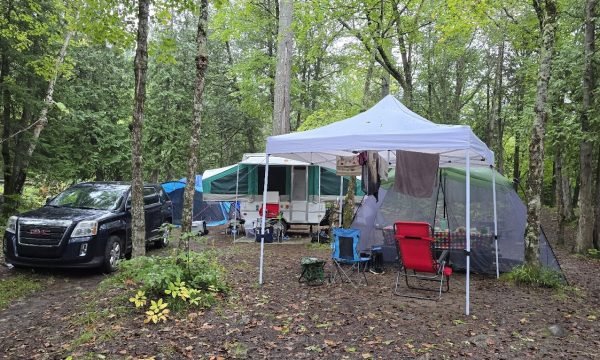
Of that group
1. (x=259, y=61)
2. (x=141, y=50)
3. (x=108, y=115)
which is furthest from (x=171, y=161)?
(x=141, y=50)

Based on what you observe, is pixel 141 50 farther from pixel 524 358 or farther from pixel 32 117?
pixel 32 117

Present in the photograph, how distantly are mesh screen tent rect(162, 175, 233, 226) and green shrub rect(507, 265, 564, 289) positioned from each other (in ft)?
32.2

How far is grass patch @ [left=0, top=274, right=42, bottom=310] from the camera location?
19.6ft

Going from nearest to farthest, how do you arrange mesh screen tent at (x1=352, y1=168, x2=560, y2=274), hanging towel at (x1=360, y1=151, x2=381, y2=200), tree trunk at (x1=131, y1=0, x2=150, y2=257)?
tree trunk at (x1=131, y1=0, x2=150, y2=257), hanging towel at (x1=360, y1=151, x2=381, y2=200), mesh screen tent at (x1=352, y1=168, x2=560, y2=274)

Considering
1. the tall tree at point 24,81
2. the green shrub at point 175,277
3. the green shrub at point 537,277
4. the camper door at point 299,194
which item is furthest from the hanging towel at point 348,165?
the tall tree at point 24,81

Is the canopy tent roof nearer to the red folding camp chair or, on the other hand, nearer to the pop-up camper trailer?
the red folding camp chair

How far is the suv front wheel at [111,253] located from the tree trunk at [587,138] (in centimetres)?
982

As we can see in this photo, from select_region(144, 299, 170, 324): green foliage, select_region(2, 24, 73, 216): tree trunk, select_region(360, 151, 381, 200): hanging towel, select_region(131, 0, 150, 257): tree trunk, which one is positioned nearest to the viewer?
select_region(144, 299, 170, 324): green foliage

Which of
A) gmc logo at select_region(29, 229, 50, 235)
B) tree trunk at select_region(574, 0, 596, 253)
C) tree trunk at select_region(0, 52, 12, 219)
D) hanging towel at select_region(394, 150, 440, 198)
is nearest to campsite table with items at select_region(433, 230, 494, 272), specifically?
hanging towel at select_region(394, 150, 440, 198)

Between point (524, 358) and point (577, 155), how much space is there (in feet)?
35.2

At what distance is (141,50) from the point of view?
21.2ft

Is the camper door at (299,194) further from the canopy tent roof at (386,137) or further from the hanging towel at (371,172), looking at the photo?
→ the canopy tent roof at (386,137)

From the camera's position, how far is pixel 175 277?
529 centimetres

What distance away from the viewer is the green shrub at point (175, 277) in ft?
16.7
